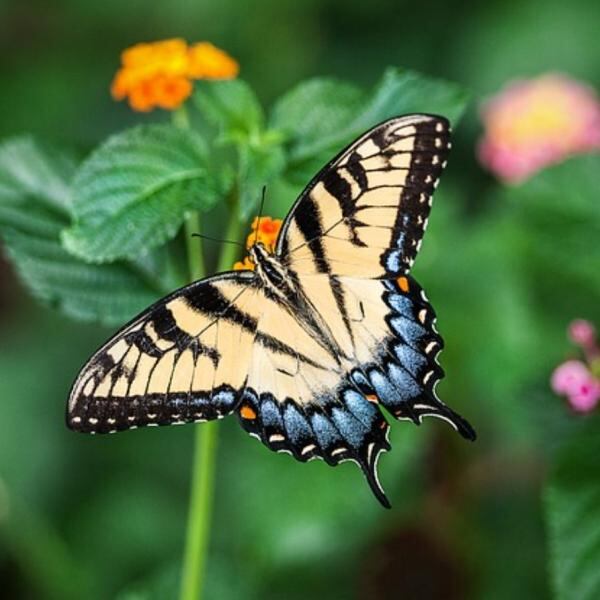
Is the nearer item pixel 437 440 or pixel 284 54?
pixel 437 440

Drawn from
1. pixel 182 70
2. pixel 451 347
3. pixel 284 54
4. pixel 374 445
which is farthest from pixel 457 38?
pixel 374 445

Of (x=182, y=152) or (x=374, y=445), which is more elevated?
(x=182, y=152)

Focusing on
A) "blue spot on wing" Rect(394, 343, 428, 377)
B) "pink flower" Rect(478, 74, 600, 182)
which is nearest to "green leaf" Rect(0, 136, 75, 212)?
"blue spot on wing" Rect(394, 343, 428, 377)

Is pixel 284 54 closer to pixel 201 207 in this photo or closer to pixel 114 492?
pixel 114 492

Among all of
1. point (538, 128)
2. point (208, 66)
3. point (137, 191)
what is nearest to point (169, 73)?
point (208, 66)

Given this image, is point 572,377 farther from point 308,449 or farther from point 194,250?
point 194,250

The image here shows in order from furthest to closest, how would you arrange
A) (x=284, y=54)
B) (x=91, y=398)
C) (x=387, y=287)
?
(x=284, y=54), (x=387, y=287), (x=91, y=398)

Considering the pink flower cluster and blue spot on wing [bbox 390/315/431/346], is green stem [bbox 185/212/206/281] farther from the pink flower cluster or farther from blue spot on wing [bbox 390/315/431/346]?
the pink flower cluster

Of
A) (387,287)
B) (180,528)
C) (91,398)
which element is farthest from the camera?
(180,528)
